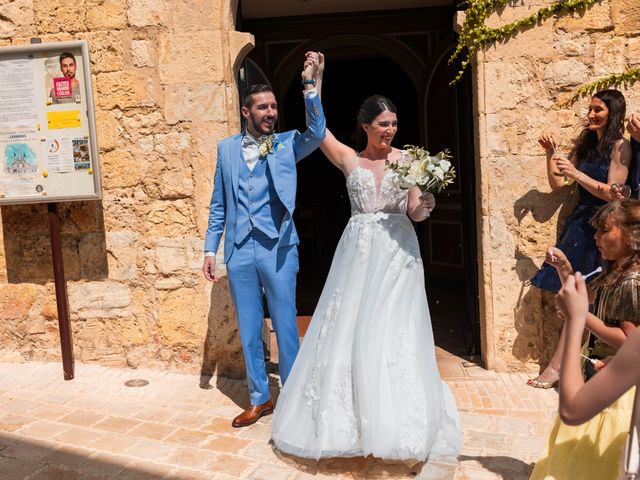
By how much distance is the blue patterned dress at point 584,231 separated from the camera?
4.56 meters

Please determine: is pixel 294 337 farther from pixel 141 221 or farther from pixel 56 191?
pixel 56 191

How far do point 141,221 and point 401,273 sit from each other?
231 centimetres

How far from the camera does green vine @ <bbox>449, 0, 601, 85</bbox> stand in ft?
15.6

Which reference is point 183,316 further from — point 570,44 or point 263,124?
point 570,44

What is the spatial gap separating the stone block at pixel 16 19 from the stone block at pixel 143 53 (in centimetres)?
81

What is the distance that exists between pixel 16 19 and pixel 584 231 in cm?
432

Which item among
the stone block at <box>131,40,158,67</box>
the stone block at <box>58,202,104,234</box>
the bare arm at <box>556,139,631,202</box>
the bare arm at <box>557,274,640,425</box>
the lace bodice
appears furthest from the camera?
the stone block at <box>58,202,104,234</box>

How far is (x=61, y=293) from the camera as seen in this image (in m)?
5.18

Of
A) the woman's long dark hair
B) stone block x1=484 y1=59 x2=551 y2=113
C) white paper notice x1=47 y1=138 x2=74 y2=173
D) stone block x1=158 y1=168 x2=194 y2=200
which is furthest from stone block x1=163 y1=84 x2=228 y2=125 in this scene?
the woman's long dark hair

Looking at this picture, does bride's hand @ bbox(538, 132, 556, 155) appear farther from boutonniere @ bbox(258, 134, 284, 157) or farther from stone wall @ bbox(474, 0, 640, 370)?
boutonniere @ bbox(258, 134, 284, 157)

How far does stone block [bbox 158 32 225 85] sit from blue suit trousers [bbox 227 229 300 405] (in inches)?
57.5

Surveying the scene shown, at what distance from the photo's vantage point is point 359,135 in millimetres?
4172

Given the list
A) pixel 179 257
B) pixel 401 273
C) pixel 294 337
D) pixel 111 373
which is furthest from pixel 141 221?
pixel 401 273

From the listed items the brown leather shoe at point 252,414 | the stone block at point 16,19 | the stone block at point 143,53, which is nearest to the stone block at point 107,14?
the stone block at point 143,53
